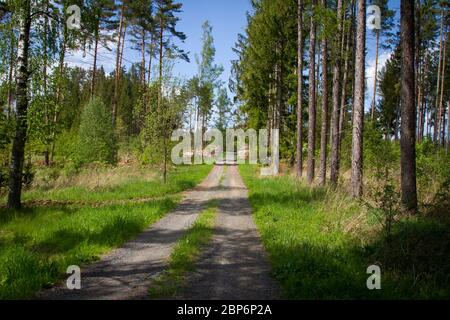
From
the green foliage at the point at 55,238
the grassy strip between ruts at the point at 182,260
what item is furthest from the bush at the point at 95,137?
the grassy strip between ruts at the point at 182,260

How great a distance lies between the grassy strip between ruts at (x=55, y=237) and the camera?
20.5ft

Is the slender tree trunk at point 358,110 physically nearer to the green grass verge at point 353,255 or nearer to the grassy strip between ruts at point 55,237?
the green grass verge at point 353,255

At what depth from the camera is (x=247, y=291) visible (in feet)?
18.8

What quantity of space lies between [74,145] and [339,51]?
58.8 ft

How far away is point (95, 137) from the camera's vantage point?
2561cm

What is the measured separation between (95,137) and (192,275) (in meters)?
21.2

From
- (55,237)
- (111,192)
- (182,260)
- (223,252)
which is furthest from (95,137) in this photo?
(182,260)

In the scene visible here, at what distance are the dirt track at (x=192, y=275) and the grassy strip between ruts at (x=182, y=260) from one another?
0.15 metres

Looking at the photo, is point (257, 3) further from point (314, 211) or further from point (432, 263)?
point (432, 263)

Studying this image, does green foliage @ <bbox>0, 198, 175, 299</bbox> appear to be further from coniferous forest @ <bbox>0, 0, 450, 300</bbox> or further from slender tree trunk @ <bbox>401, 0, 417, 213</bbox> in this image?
slender tree trunk @ <bbox>401, 0, 417, 213</bbox>

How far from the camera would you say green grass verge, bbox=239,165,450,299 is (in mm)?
5511

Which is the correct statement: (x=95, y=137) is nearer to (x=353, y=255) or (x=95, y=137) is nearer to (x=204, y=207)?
(x=204, y=207)
